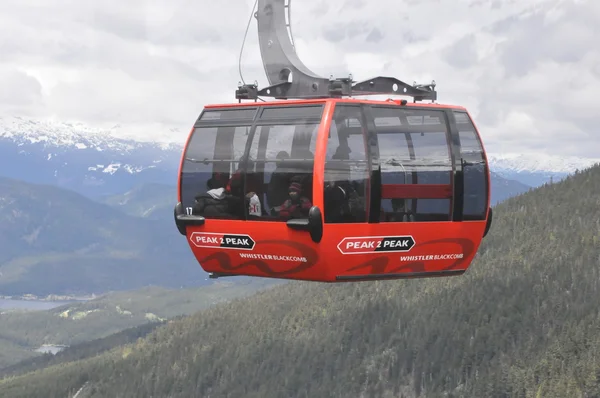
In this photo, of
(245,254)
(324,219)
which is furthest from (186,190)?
(324,219)

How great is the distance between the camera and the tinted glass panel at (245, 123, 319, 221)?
21.1 meters

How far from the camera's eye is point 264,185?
21.8 metres

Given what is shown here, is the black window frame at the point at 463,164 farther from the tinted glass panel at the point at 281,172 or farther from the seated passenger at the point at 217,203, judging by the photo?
the seated passenger at the point at 217,203

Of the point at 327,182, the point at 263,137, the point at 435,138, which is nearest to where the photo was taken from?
the point at 327,182

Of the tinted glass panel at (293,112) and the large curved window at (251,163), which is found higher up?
the tinted glass panel at (293,112)

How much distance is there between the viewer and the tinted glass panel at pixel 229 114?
22.9 metres

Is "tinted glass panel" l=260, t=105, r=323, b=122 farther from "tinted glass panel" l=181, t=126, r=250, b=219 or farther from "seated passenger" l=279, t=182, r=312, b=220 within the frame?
"seated passenger" l=279, t=182, r=312, b=220

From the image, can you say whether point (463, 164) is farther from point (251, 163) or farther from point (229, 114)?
point (229, 114)

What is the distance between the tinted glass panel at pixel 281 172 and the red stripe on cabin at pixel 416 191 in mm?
2034

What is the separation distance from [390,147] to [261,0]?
504 centimetres

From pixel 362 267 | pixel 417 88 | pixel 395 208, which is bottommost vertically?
pixel 362 267

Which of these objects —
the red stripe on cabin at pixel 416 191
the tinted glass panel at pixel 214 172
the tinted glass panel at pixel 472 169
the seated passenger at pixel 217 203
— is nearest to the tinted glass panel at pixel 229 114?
the tinted glass panel at pixel 214 172

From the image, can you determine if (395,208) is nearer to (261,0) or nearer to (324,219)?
(324,219)

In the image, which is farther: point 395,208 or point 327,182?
point 395,208
